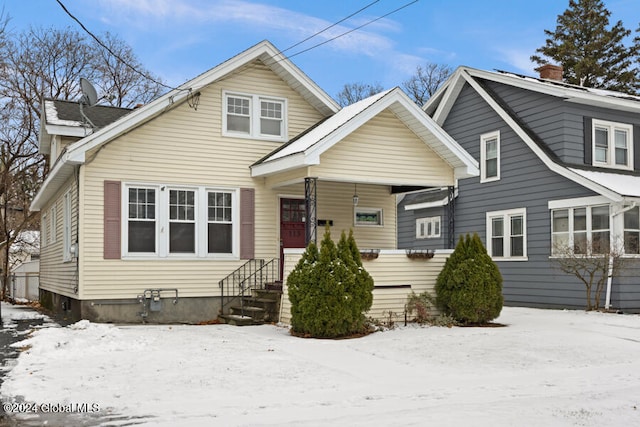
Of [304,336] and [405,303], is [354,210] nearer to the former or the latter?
[405,303]

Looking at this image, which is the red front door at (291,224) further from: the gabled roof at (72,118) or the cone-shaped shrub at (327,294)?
the gabled roof at (72,118)

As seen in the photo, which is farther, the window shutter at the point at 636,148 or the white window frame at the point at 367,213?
the window shutter at the point at 636,148

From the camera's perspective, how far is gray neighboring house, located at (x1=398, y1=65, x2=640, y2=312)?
58.3ft

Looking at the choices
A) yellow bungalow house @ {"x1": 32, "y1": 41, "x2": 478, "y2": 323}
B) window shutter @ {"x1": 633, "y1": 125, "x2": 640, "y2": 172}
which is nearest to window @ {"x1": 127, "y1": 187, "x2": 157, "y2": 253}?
yellow bungalow house @ {"x1": 32, "y1": 41, "x2": 478, "y2": 323}

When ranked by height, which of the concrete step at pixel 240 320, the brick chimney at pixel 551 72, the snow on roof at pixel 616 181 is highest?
the brick chimney at pixel 551 72

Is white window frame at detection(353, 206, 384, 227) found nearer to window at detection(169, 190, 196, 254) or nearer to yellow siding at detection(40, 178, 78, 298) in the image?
window at detection(169, 190, 196, 254)

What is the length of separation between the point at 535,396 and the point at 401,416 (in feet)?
6.62

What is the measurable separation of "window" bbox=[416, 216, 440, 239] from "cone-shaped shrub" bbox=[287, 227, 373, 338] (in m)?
11.3

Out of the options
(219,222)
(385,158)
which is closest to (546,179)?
(385,158)

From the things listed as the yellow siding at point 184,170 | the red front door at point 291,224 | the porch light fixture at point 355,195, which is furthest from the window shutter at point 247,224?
the porch light fixture at point 355,195

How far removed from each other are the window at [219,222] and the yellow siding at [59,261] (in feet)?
9.63

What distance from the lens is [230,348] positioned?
442 inches

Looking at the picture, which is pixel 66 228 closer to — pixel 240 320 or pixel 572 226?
pixel 240 320

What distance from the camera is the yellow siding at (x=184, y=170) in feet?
48.6
